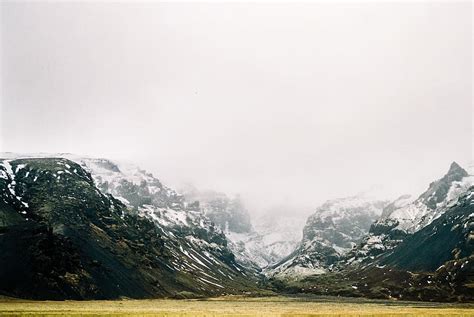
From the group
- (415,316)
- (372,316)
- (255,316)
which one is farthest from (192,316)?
(415,316)

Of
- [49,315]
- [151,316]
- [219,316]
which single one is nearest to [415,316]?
[219,316]

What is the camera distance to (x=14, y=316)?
8812 centimetres

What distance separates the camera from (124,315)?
91.1 meters

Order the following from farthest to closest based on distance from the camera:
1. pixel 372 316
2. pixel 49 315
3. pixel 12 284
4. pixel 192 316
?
pixel 12 284 < pixel 372 316 < pixel 49 315 < pixel 192 316

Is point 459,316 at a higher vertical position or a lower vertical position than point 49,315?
lower

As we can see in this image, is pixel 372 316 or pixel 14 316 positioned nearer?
pixel 14 316

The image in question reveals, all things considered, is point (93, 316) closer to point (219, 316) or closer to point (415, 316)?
point (219, 316)

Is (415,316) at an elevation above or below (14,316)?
below

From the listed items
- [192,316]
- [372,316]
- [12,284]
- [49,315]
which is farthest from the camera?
[12,284]

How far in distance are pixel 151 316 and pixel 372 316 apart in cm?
4871

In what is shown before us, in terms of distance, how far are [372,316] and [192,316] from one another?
41703 mm

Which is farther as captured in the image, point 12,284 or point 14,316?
point 12,284

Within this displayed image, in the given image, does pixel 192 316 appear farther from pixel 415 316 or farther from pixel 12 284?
pixel 12 284

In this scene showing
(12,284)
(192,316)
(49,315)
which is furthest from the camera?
(12,284)
